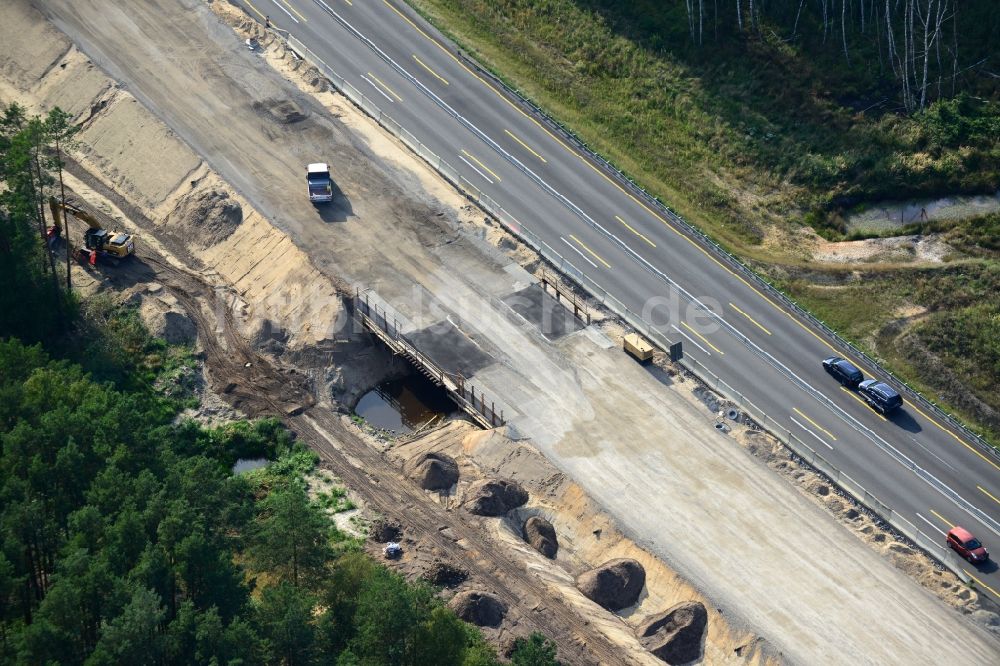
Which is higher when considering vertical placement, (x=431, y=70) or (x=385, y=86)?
(x=431, y=70)

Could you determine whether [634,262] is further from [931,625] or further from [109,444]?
[109,444]

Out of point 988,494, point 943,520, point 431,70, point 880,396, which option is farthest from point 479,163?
point 988,494

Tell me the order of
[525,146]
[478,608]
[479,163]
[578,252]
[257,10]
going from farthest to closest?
1. [257,10]
2. [525,146]
3. [479,163]
4. [578,252]
5. [478,608]

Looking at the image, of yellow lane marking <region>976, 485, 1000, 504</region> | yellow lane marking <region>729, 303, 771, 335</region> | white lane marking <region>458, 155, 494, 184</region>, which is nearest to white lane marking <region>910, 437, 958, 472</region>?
yellow lane marking <region>976, 485, 1000, 504</region>

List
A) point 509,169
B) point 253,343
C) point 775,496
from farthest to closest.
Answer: point 509,169 → point 253,343 → point 775,496

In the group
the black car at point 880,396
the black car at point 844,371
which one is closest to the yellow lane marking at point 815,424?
the black car at point 880,396

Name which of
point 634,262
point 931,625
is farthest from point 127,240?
point 931,625

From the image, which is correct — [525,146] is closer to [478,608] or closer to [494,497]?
[494,497]

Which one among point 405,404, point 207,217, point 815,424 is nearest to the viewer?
point 815,424
